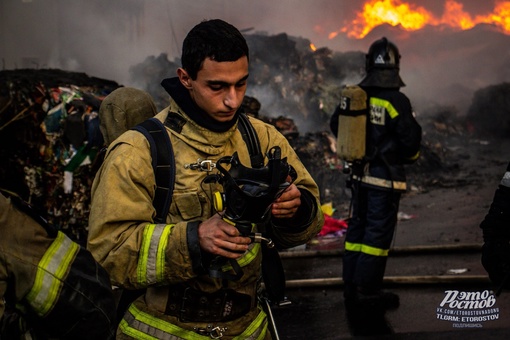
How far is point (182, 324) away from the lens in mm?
2352

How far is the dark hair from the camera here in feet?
7.42

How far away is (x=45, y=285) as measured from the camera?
152 cm

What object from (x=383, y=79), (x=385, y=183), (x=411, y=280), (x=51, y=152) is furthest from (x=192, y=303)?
(x=51, y=152)

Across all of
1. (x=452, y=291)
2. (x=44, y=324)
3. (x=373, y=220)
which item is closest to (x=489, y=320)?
(x=452, y=291)

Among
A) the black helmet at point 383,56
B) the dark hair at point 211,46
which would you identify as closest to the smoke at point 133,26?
the black helmet at point 383,56

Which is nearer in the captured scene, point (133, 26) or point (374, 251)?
point (374, 251)

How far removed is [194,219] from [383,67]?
138 inches

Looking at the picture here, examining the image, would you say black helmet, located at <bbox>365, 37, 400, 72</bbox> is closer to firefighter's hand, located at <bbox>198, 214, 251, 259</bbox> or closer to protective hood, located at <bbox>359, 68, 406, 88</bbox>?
protective hood, located at <bbox>359, 68, 406, 88</bbox>

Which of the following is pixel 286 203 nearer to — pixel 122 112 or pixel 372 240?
pixel 122 112

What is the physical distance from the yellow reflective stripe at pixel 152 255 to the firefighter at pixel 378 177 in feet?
11.2

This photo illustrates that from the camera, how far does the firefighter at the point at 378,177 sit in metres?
5.25

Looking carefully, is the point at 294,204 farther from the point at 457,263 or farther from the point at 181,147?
the point at 457,263

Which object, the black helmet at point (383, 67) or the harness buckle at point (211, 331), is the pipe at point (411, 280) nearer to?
the black helmet at point (383, 67)

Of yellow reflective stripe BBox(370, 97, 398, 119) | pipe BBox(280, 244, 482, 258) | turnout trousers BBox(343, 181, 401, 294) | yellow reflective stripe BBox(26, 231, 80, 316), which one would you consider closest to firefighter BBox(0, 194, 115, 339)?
yellow reflective stripe BBox(26, 231, 80, 316)
